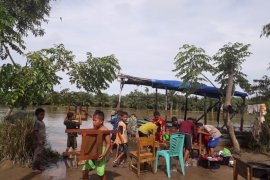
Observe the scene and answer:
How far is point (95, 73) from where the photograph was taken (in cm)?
1024

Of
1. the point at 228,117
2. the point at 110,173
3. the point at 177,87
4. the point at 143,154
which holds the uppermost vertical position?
the point at 177,87

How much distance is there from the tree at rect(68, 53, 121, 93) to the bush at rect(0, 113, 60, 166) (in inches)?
91.3

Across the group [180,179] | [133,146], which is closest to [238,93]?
[133,146]

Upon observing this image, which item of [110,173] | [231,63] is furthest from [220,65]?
[110,173]

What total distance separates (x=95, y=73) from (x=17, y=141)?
3578 millimetres

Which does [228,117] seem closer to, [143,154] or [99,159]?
[143,154]

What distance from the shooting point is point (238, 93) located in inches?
644

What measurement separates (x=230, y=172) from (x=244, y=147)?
549cm

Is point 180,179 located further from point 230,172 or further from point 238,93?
point 238,93

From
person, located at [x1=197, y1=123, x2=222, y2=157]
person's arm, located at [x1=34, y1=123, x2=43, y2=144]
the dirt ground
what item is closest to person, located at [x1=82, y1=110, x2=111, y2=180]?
the dirt ground

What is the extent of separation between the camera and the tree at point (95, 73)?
979cm

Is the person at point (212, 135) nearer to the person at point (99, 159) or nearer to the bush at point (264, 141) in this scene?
the bush at point (264, 141)

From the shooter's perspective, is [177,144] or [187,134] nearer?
[177,144]

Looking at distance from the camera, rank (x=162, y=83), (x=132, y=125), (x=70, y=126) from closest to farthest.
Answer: (x=70, y=126) → (x=132, y=125) → (x=162, y=83)
